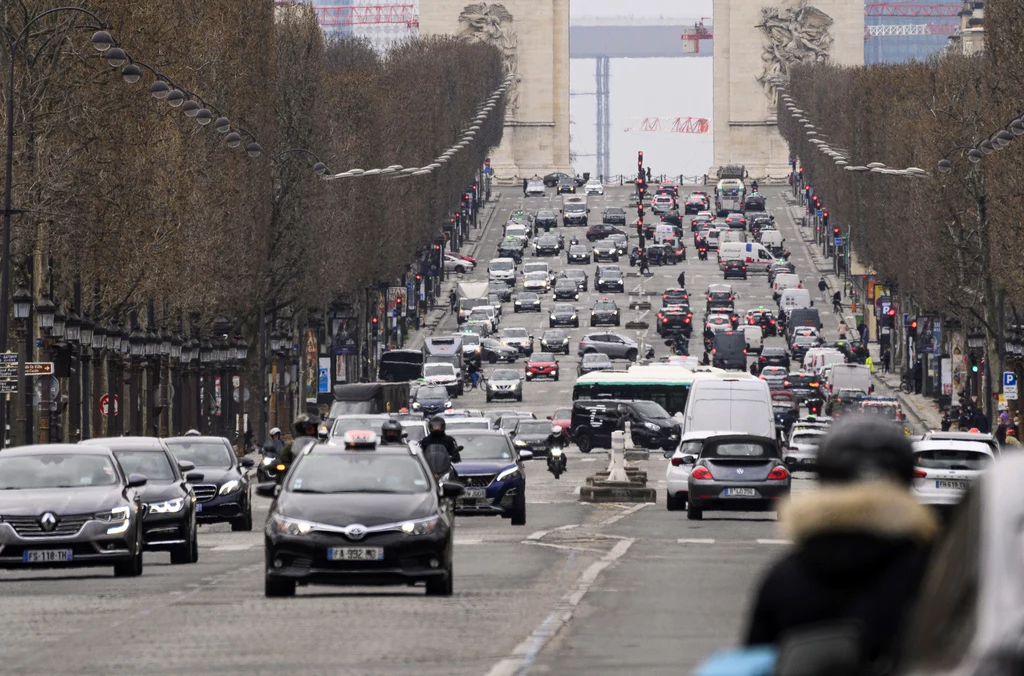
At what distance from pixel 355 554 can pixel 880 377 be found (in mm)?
85115

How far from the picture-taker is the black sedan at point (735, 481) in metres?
35.9

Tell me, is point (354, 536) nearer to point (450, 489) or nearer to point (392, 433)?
point (450, 489)

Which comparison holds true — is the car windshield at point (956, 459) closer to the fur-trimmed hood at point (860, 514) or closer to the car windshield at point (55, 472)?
the car windshield at point (55, 472)

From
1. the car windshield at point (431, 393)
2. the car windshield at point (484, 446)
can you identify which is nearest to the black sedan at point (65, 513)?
the car windshield at point (484, 446)

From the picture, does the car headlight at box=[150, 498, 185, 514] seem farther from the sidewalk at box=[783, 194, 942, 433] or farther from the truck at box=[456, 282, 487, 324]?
the truck at box=[456, 282, 487, 324]

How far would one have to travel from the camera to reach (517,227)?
15388 cm

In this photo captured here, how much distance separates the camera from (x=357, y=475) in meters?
20.3

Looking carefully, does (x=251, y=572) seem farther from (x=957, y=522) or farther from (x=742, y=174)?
(x=742, y=174)

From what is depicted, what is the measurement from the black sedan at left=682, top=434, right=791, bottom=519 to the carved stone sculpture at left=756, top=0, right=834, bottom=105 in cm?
15319

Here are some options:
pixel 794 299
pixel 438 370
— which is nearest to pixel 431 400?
pixel 438 370

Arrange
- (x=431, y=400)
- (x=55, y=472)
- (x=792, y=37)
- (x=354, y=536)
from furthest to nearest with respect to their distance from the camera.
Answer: (x=792, y=37), (x=431, y=400), (x=55, y=472), (x=354, y=536)

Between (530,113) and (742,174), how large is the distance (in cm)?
1759

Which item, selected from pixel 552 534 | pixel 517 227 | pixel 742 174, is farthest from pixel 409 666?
pixel 742 174

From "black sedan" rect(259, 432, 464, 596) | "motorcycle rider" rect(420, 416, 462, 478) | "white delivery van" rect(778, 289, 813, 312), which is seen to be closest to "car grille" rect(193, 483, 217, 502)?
"motorcycle rider" rect(420, 416, 462, 478)
